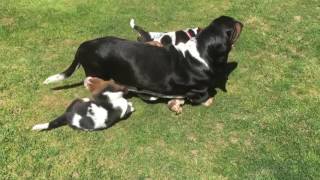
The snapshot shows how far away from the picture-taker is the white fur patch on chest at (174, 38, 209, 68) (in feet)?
23.6

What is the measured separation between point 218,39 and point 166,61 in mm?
757

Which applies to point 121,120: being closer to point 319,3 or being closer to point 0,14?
point 0,14

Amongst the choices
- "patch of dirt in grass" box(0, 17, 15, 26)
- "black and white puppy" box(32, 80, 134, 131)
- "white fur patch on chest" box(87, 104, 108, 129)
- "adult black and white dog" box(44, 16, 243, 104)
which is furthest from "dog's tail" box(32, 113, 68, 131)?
"patch of dirt in grass" box(0, 17, 15, 26)

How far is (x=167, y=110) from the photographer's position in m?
7.43

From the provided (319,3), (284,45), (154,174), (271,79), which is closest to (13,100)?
(154,174)

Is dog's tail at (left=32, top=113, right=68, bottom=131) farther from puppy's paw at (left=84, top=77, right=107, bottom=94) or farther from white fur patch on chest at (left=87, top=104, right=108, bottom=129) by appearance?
puppy's paw at (left=84, top=77, right=107, bottom=94)

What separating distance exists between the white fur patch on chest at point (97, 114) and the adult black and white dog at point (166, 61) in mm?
684

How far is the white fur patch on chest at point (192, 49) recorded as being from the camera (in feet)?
23.6

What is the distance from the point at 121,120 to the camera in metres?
7.20

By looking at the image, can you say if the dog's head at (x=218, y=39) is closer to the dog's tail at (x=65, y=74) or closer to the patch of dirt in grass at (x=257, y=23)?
the dog's tail at (x=65, y=74)

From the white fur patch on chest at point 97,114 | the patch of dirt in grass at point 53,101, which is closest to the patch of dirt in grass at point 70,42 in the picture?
the patch of dirt in grass at point 53,101

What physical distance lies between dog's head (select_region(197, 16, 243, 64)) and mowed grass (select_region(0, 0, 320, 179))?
2.48ft

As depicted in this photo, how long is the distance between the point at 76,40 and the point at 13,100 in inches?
68.5

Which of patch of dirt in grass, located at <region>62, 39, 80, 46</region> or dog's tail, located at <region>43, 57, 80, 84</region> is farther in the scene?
patch of dirt in grass, located at <region>62, 39, 80, 46</region>
